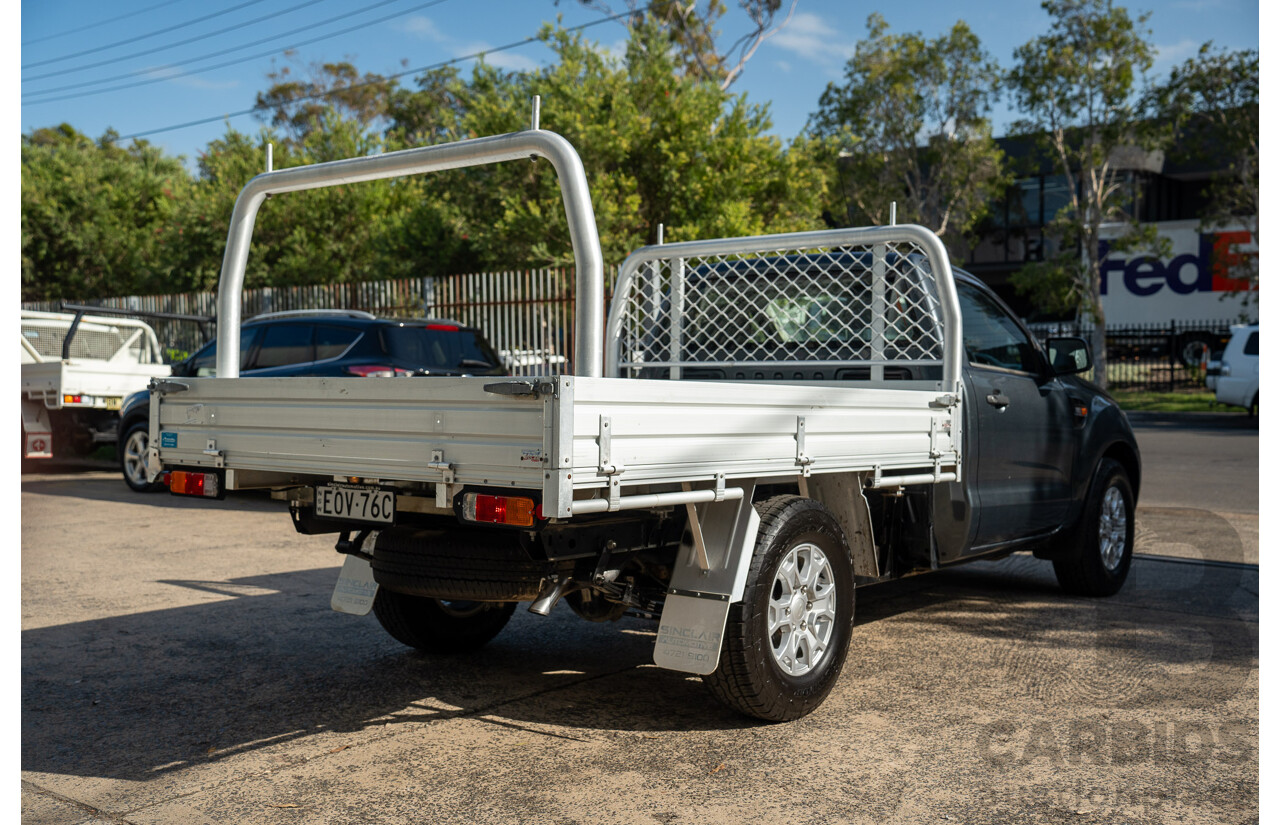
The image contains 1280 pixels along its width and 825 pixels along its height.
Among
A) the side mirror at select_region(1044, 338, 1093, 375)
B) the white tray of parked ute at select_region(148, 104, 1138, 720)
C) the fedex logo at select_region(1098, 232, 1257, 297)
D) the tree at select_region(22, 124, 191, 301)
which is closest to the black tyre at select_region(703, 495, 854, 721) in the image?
the white tray of parked ute at select_region(148, 104, 1138, 720)

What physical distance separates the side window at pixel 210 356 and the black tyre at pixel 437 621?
262 inches

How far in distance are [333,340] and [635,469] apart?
Result: 24.2ft

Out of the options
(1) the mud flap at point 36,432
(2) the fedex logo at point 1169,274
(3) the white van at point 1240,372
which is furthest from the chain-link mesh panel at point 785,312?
(2) the fedex logo at point 1169,274

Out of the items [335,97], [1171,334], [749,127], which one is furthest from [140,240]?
[1171,334]

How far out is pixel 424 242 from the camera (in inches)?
838

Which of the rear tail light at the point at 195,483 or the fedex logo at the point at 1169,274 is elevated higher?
the fedex logo at the point at 1169,274

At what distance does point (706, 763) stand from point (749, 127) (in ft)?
53.6

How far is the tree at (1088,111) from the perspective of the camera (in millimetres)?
24016

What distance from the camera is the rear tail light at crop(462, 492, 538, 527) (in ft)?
11.4

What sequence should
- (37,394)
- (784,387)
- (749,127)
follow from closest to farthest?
(784,387)
(37,394)
(749,127)

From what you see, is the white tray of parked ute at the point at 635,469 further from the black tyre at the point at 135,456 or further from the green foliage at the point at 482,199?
the green foliage at the point at 482,199

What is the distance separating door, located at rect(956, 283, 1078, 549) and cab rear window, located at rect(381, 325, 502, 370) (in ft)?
17.9

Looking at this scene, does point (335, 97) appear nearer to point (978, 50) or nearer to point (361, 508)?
point (978, 50)

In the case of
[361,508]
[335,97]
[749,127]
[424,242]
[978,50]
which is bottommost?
[361,508]
